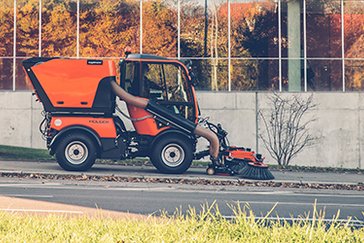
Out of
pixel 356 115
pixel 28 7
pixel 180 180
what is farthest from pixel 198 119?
pixel 28 7

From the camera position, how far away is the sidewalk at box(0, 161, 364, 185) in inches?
653

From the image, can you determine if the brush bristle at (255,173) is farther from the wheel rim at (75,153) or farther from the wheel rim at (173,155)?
the wheel rim at (75,153)

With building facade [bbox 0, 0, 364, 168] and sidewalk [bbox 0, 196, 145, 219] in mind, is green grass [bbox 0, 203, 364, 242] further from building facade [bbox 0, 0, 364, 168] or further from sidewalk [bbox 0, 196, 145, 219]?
building facade [bbox 0, 0, 364, 168]

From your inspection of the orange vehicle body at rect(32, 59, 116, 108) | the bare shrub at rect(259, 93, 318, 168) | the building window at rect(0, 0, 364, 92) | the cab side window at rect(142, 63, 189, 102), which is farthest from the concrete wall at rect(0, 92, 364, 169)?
the orange vehicle body at rect(32, 59, 116, 108)

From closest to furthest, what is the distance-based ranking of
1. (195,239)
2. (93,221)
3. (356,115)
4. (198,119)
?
(195,239)
(93,221)
(198,119)
(356,115)

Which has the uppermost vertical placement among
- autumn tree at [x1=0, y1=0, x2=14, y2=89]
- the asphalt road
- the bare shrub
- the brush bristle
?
autumn tree at [x1=0, y1=0, x2=14, y2=89]

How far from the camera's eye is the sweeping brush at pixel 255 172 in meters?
16.7

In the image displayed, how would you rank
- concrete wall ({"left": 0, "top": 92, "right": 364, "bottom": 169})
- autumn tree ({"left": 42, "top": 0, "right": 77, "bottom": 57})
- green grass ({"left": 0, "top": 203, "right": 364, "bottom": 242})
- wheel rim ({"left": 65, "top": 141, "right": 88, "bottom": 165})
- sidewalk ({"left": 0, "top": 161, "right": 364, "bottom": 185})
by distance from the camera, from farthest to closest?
autumn tree ({"left": 42, "top": 0, "right": 77, "bottom": 57}), concrete wall ({"left": 0, "top": 92, "right": 364, "bottom": 169}), wheel rim ({"left": 65, "top": 141, "right": 88, "bottom": 165}), sidewalk ({"left": 0, "top": 161, "right": 364, "bottom": 185}), green grass ({"left": 0, "top": 203, "right": 364, "bottom": 242})

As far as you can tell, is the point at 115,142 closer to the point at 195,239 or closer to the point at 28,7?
the point at 195,239

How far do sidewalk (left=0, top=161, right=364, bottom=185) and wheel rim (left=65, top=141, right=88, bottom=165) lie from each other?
1.22 feet

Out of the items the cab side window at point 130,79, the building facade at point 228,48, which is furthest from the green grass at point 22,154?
the cab side window at point 130,79

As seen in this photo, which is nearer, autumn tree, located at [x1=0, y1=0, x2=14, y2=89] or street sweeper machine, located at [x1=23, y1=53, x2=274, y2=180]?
street sweeper machine, located at [x1=23, y1=53, x2=274, y2=180]

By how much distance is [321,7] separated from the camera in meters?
27.4

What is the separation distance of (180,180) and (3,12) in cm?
1502
